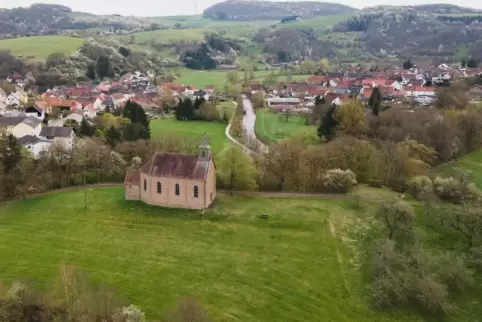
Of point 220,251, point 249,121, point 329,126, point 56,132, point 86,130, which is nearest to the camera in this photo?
point 220,251

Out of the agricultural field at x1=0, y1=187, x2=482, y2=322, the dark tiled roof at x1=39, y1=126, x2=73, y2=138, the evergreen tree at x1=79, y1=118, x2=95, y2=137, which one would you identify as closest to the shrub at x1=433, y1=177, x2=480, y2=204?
the agricultural field at x1=0, y1=187, x2=482, y2=322

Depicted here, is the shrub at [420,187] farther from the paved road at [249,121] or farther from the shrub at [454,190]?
the paved road at [249,121]

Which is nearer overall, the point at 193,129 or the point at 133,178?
the point at 133,178

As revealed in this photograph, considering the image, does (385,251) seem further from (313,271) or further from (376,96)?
(376,96)

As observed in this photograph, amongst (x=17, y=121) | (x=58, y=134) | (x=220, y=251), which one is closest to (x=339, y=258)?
(x=220, y=251)

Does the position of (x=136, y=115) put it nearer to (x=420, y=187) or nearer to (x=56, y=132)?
(x=56, y=132)

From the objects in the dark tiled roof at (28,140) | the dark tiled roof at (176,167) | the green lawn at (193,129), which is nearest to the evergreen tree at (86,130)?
the dark tiled roof at (28,140)

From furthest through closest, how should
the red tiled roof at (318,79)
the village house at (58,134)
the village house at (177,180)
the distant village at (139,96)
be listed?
the red tiled roof at (318,79) → the distant village at (139,96) → the village house at (58,134) → the village house at (177,180)
